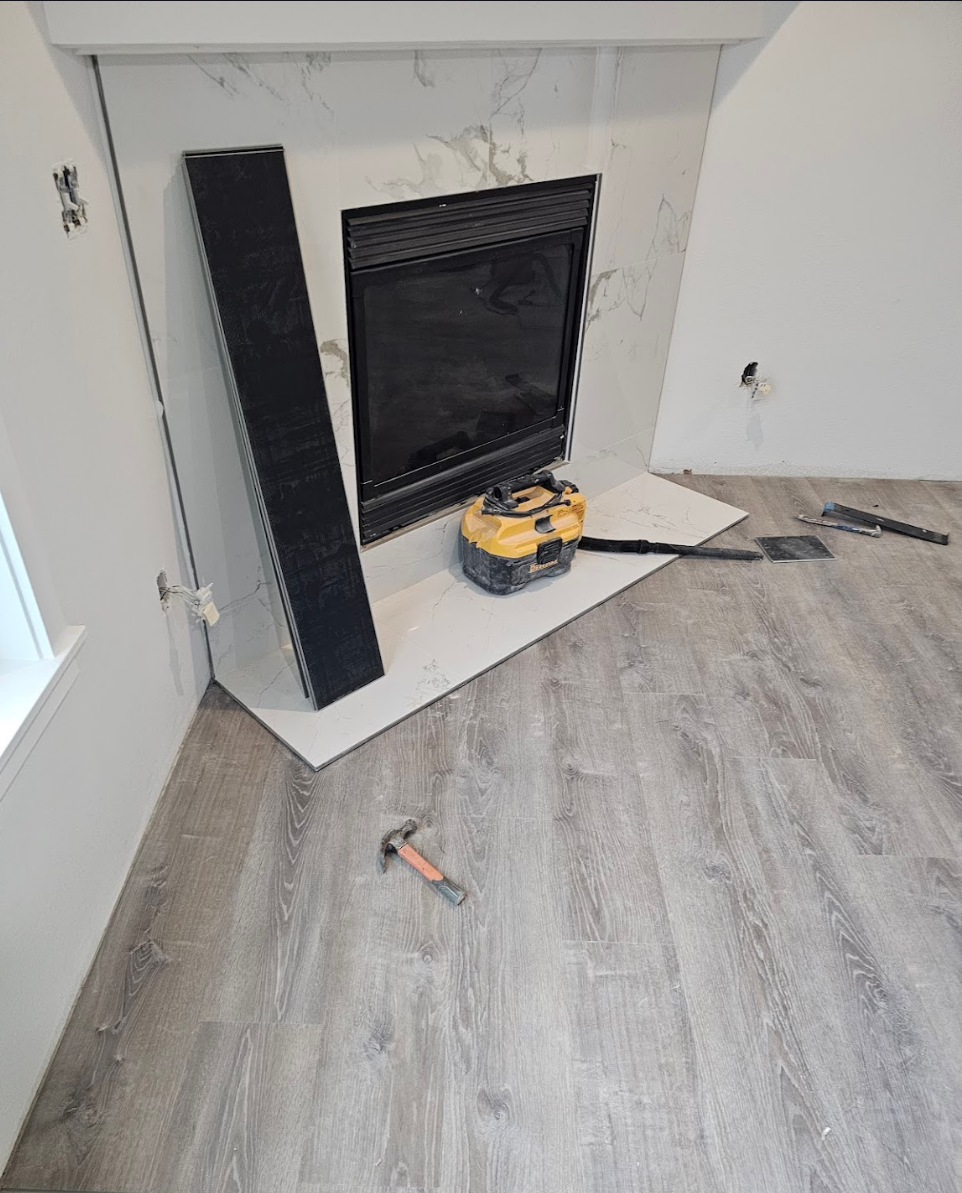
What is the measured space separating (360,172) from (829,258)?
181 cm

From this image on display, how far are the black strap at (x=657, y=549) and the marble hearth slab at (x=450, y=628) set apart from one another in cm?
3

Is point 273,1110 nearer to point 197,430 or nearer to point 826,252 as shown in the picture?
point 197,430

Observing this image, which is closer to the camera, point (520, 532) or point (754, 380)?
point (520, 532)

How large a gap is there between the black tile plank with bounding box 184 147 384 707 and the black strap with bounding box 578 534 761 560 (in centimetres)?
99

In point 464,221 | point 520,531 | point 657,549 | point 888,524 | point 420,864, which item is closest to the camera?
point 420,864

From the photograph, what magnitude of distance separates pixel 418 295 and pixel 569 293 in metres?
0.62

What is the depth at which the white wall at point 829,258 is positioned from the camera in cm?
272

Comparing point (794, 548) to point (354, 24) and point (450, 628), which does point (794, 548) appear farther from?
point (354, 24)

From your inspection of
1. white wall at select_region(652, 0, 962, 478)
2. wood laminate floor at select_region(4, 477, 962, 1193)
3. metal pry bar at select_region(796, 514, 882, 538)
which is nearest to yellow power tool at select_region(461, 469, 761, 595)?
wood laminate floor at select_region(4, 477, 962, 1193)

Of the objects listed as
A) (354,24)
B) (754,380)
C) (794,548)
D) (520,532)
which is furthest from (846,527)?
(354,24)

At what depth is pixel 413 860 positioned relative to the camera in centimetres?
189

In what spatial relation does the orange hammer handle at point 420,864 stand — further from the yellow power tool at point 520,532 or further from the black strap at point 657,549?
the black strap at point 657,549

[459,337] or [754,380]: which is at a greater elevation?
[459,337]

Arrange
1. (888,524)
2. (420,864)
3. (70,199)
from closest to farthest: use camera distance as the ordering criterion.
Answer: (70,199), (420,864), (888,524)
